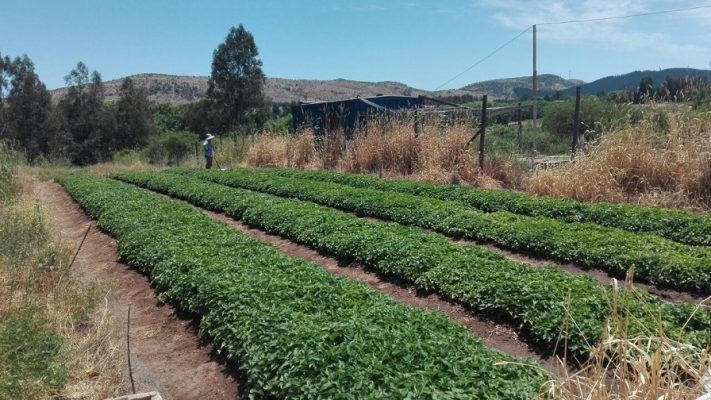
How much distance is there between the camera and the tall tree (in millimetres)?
36906

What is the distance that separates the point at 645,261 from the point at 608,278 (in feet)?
1.48

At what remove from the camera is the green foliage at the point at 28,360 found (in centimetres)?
385

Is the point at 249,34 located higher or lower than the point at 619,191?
higher

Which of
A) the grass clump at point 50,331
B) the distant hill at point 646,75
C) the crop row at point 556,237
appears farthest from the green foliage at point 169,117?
the grass clump at point 50,331

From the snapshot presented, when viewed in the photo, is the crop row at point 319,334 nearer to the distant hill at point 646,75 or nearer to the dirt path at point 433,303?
the dirt path at point 433,303

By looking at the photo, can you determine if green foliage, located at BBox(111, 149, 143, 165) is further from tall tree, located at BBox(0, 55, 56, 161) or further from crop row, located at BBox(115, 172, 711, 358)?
crop row, located at BBox(115, 172, 711, 358)

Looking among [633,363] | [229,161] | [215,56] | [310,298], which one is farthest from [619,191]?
[215,56]

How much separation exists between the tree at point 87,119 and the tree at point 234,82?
8.09 m

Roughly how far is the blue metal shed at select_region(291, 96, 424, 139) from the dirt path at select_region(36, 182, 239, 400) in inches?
486

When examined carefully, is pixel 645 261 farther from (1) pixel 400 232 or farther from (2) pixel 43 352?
(2) pixel 43 352

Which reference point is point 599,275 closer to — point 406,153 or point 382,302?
point 382,302

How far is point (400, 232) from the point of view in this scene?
8.28m

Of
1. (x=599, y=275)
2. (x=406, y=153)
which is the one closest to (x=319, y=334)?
(x=599, y=275)

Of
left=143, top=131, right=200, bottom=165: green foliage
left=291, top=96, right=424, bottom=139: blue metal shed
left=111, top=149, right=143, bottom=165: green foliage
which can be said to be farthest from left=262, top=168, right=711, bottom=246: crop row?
left=111, top=149, right=143, bottom=165: green foliage
